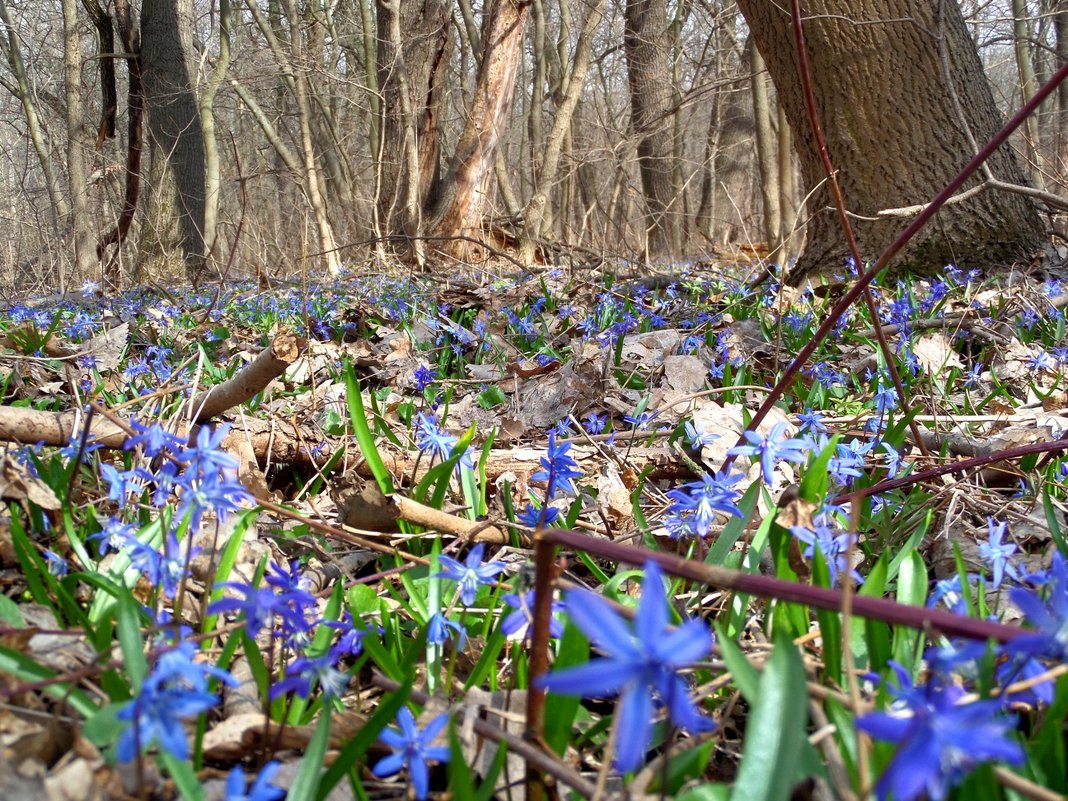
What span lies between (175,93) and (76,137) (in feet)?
7.34

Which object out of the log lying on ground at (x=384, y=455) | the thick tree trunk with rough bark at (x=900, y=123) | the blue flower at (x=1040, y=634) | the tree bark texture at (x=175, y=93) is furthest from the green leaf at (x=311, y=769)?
the tree bark texture at (x=175, y=93)

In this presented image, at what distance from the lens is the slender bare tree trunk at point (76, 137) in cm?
1077

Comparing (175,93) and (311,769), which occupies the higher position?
(175,93)

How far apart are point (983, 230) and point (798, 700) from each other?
16.8ft

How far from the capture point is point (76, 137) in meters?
11.8

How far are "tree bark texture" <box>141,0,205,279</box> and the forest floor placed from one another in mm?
11087

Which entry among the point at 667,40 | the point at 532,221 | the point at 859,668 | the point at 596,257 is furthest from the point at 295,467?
the point at 667,40

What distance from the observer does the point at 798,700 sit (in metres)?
0.74

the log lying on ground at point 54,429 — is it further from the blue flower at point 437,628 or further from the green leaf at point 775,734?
the green leaf at point 775,734

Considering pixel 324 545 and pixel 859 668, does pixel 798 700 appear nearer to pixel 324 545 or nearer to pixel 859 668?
pixel 859 668

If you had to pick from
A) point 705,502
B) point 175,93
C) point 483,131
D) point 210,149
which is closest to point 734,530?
point 705,502

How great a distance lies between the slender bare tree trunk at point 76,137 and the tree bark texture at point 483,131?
4.47 metres

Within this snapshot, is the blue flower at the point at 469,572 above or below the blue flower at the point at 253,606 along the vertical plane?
below

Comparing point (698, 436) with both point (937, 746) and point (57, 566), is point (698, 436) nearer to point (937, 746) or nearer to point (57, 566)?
point (57, 566)
